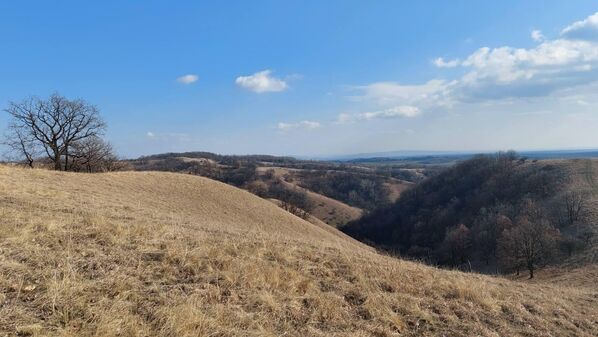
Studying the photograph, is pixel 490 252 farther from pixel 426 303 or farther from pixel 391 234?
pixel 426 303

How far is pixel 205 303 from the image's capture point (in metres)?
5.59

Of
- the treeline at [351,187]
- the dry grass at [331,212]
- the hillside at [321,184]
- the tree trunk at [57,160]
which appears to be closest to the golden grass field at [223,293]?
the tree trunk at [57,160]

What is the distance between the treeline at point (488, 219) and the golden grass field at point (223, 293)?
2014cm

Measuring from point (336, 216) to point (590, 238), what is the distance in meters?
75.1

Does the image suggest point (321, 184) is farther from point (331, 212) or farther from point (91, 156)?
point (91, 156)

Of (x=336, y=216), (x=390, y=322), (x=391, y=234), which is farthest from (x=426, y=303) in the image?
(x=336, y=216)

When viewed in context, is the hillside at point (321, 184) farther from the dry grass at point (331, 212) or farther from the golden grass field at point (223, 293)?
the golden grass field at point (223, 293)

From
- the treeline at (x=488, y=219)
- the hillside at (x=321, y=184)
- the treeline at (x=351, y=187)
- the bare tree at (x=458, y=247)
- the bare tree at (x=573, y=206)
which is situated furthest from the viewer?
the treeline at (x=351, y=187)

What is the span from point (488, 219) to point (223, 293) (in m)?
71.7

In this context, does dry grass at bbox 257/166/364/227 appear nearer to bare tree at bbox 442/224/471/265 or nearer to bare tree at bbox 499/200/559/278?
bare tree at bbox 442/224/471/265

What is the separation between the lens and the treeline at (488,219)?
4606 cm

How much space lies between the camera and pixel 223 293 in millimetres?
6105

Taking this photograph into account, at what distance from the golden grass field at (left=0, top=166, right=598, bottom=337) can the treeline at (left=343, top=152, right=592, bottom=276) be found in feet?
66.1

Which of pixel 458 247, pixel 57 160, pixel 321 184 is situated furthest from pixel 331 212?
pixel 57 160
